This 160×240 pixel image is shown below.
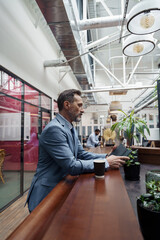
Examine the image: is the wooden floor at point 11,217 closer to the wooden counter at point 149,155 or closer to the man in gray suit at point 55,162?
the man in gray suit at point 55,162

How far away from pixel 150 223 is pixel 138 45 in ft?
9.70

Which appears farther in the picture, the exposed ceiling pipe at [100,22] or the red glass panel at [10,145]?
the exposed ceiling pipe at [100,22]

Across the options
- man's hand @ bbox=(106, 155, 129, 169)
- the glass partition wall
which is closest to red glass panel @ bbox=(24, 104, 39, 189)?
the glass partition wall

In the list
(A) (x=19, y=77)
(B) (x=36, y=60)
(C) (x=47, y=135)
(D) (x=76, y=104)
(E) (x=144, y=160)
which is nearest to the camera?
(C) (x=47, y=135)

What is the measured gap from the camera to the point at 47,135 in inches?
43.5

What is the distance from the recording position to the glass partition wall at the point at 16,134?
2994mm

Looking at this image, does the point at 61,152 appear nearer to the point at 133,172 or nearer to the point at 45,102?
the point at 133,172

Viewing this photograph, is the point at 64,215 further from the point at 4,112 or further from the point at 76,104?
the point at 4,112

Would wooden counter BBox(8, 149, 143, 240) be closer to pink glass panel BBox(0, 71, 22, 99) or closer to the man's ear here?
the man's ear

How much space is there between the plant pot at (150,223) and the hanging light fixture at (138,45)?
2614mm

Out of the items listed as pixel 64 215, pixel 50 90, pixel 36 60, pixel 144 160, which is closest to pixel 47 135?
pixel 64 215

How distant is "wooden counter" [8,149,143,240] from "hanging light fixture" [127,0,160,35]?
202 centimetres

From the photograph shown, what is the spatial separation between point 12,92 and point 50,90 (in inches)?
86.1

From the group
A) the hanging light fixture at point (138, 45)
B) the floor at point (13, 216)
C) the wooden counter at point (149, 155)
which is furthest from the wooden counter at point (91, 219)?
the hanging light fixture at point (138, 45)
